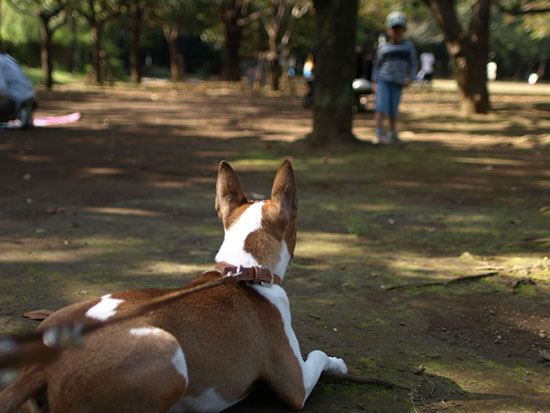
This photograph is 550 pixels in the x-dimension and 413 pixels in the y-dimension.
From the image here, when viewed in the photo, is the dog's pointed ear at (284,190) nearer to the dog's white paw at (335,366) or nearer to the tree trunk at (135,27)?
the dog's white paw at (335,366)

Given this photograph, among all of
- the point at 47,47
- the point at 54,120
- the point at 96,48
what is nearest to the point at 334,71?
the point at 54,120

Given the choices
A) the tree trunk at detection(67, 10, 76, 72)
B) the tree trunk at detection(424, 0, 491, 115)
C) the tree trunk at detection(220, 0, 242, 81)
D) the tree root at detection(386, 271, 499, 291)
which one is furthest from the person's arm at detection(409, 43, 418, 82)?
the tree trunk at detection(67, 10, 76, 72)

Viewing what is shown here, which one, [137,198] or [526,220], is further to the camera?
[137,198]

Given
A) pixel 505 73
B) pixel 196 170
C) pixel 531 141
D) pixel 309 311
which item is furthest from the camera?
pixel 505 73

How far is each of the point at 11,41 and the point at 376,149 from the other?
113 ft

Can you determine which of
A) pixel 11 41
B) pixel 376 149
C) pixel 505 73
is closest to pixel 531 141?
pixel 376 149

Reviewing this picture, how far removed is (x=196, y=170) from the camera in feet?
32.9

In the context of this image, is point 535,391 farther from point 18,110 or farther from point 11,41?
point 11,41

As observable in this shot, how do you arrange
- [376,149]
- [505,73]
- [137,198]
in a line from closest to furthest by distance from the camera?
[137,198] → [376,149] → [505,73]

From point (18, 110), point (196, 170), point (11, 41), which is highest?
point (11, 41)

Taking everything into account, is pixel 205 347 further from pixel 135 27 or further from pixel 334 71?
pixel 135 27

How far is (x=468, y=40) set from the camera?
16547mm

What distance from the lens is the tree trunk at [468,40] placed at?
54.0 ft

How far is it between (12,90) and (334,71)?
6642 millimetres
